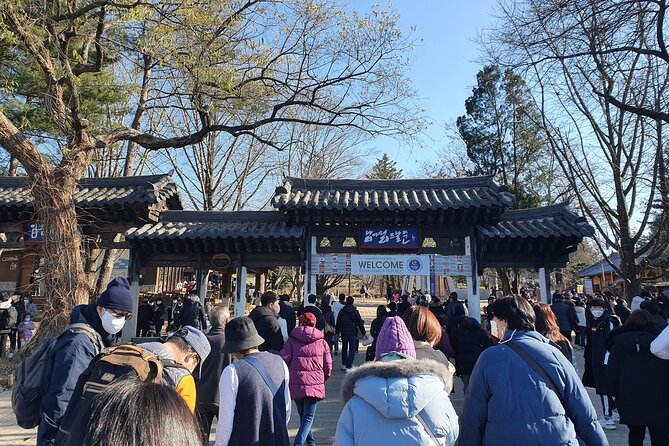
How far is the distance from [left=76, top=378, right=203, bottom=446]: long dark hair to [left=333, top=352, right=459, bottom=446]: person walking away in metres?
1.07

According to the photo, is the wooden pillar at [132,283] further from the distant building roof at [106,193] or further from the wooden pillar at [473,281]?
the wooden pillar at [473,281]

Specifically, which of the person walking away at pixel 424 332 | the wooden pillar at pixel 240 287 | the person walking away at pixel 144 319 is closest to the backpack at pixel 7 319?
the person walking away at pixel 144 319

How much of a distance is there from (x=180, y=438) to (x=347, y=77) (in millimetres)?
10106

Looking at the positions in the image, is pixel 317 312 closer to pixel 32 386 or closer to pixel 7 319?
pixel 32 386

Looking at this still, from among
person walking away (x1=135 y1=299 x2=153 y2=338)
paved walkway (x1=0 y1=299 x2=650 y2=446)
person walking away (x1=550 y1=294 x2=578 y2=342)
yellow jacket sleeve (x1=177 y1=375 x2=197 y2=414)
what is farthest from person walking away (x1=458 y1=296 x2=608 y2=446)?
person walking away (x1=135 y1=299 x2=153 y2=338)

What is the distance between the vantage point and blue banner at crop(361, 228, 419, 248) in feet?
36.5

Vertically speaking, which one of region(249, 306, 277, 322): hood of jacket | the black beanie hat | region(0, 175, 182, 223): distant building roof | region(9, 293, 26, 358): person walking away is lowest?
region(9, 293, 26, 358): person walking away

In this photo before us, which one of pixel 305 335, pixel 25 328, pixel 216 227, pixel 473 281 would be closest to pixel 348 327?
pixel 473 281

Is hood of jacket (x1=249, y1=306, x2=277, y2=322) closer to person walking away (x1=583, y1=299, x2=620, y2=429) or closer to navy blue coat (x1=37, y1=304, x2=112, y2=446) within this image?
navy blue coat (x1=37, y1=304, x2=112, y2=446)

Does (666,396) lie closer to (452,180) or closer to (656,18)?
(656,18)

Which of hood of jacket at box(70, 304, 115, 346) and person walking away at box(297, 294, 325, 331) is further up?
hood of jacket at box(70, 304, 115, 346)

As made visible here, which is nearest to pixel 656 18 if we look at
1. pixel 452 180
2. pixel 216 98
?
pixel 452 180

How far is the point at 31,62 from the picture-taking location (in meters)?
11.1

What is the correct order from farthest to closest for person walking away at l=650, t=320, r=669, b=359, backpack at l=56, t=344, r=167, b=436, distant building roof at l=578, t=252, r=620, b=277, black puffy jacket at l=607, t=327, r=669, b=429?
1. distant building roof at l=578, t=252, r=620, b=277
2. black puffy jacket at l=607, t=327, r=669, b=429
3. person walking away at l=650, t=320, r=669, b=359
4. backpack at l=56, t=344, r=167, b=436
